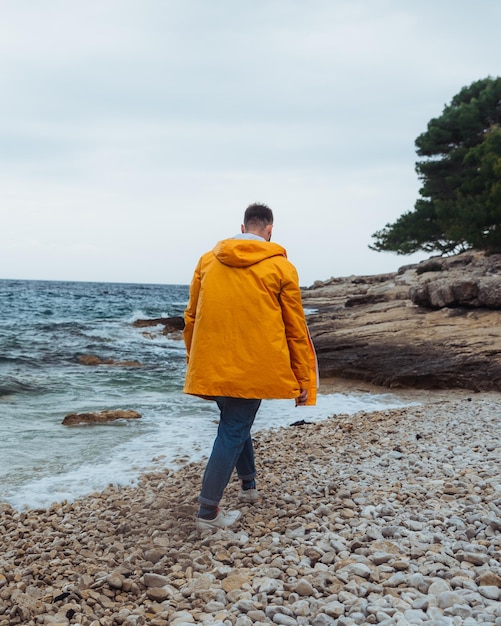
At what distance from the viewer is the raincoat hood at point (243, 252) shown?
414 centimetres

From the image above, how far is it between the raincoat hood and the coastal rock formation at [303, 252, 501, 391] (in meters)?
7.53

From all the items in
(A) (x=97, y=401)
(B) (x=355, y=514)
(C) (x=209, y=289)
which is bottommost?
(A) (x=97, y=401)

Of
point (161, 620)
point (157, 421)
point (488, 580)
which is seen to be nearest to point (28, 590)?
point (161, 620)

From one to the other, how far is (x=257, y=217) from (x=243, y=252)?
0.37m

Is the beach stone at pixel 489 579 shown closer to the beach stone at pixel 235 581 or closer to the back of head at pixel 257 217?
the beach stone at pixel 235 581

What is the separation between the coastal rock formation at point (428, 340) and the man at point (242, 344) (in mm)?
7306

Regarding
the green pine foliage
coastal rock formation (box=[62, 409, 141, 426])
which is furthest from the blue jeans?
the green pine foliage

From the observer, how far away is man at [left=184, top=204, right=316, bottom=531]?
13.4 feet

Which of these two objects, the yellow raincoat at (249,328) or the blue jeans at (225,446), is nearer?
the yellow raincoat at (249,328)

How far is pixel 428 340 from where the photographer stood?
480 inches

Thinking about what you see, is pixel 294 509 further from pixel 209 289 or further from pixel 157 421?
pixel 157 421

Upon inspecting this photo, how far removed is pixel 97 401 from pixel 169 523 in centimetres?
744

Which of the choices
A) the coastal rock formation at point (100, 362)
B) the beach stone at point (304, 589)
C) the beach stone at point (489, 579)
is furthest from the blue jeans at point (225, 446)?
the coastal rock formation at point (100, 362)

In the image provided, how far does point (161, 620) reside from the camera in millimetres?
3049
